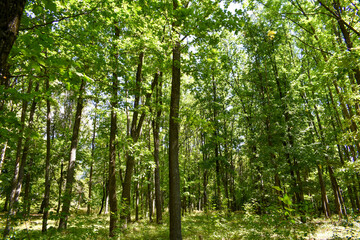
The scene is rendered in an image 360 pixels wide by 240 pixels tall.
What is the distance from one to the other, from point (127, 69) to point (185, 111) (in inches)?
134

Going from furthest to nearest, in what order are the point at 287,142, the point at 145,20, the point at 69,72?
the point at 287,142
the point at 145,20
the point at 69,72

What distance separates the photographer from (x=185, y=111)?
21.5ft

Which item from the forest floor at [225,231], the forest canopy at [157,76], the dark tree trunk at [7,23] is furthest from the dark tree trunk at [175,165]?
the dark tree trunk at [7,23]

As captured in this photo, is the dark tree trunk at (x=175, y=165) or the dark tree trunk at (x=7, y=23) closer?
the dark tree trunk at (x=7, y=23)

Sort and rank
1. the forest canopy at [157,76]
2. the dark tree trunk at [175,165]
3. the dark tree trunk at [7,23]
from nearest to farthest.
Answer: the dark tree trunk at [7,23] < the forest canopy at [157,76] < the dark tree trunk at [175,165]

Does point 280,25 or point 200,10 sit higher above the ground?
point 280,25

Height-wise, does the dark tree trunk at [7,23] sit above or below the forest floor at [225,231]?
above

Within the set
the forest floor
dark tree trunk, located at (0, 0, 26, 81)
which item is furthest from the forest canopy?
the forest floor

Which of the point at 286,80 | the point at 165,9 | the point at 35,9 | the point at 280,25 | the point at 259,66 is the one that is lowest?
the point at 35,9

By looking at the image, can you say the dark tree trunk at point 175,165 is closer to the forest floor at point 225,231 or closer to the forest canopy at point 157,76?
the forest canopy at point 157,76

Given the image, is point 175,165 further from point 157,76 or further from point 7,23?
point 157,76

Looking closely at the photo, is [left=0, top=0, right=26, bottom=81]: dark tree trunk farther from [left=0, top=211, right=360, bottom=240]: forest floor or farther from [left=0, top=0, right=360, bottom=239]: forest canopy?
[left=0, top=211, right=360, bottom=240]: forest floor

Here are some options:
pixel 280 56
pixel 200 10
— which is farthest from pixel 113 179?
pixel 280 56

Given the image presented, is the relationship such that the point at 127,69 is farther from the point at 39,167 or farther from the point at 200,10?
the point at 39,167
